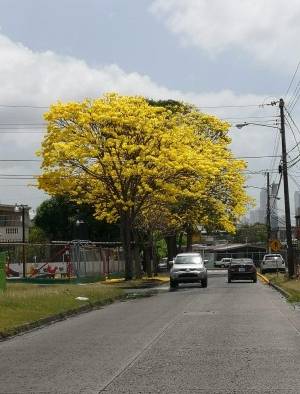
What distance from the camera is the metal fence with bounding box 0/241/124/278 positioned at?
37.2 m

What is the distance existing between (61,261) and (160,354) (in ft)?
100

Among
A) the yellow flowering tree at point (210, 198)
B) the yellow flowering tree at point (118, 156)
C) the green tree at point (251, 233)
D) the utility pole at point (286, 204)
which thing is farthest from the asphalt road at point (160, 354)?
the green tree at point (251, 233)

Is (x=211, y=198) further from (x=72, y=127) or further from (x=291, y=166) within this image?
(x=72, y=127)

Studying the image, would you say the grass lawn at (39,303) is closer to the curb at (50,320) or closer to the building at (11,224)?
the curb at (50,320)

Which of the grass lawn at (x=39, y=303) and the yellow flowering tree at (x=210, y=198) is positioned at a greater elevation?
the yellow flowering tree at (x=210, y=198)

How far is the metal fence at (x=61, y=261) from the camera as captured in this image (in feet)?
122

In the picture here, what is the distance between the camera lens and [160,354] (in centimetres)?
1133

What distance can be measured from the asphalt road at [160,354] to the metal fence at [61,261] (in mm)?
17898

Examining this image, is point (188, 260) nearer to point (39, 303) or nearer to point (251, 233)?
point (39, 303)

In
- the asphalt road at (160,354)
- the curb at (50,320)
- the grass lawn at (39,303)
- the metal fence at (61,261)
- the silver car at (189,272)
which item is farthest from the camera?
the metal fence at (61,261)

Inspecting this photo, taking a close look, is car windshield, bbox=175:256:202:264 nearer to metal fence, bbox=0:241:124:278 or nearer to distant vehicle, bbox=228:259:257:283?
metal fence, bbox=0:241:124:278

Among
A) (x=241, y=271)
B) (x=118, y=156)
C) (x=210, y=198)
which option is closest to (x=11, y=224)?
(x=210, y=198)

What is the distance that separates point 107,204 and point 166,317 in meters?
22.0

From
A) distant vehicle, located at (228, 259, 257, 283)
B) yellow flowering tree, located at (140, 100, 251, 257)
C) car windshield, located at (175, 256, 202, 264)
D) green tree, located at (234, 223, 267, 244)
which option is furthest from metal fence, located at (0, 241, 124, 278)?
green tree, located at (234, 223, 267, 244)
